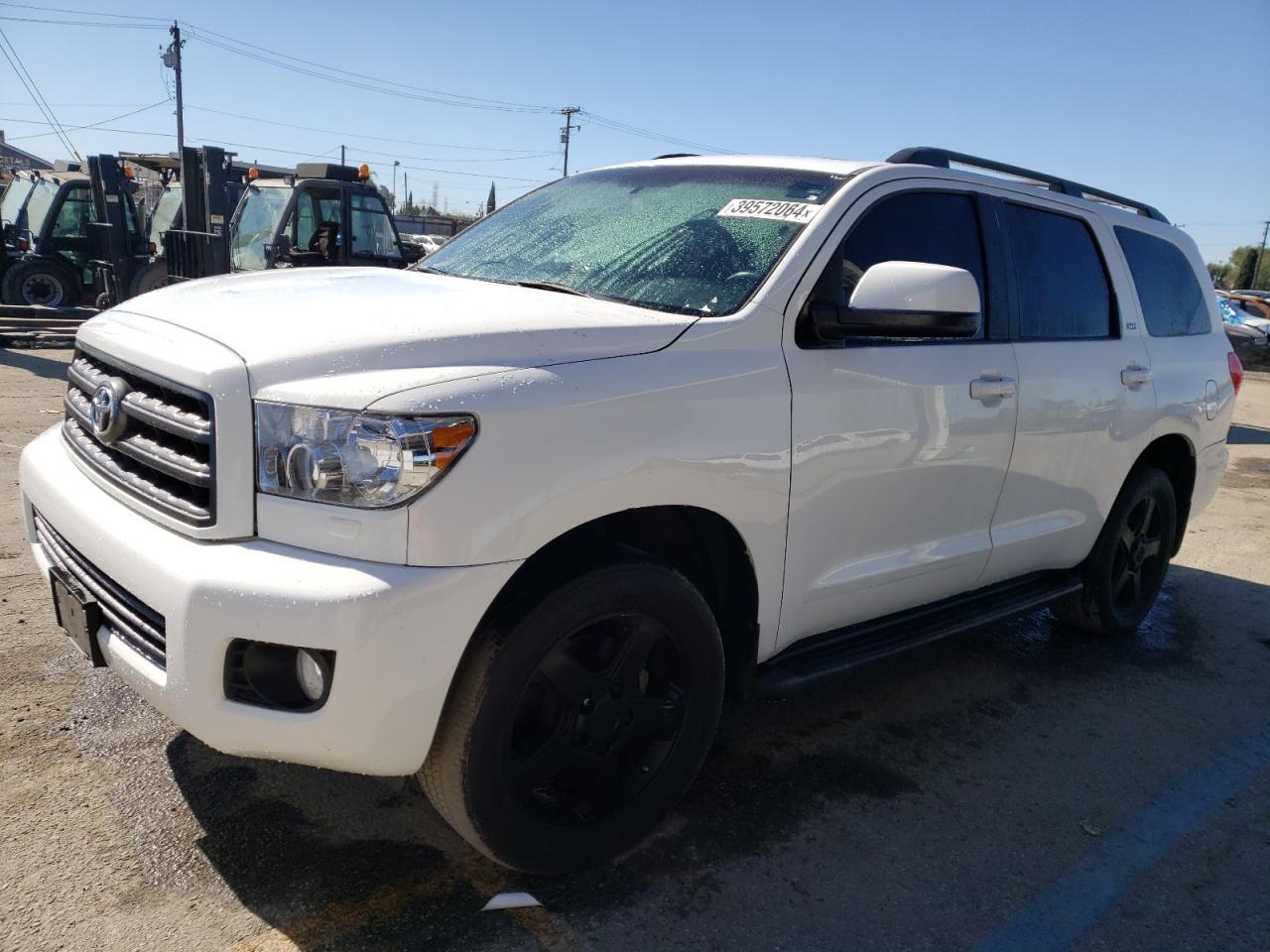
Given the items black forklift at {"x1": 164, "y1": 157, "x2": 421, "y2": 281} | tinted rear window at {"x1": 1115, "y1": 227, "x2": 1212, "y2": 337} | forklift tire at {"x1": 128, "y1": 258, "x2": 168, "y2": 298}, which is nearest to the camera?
tinted rear window at {"x1": 1115, "y1": 227, "x2": 1212, "y2": 337}

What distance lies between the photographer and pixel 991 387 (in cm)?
353

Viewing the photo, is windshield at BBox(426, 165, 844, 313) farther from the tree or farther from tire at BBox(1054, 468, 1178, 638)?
the tree

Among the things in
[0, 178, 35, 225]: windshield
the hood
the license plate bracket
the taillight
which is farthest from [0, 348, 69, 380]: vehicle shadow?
the taillight

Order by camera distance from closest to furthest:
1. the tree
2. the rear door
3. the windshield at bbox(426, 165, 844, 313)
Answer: the windshield at bbox(426, 165, 844, 313) < the rear door < the tree

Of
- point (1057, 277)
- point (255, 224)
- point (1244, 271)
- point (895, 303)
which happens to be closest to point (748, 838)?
point (895, 303)

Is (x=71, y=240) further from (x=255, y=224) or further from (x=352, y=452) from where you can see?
(x=352, y=452)

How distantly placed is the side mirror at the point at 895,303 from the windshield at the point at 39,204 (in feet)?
55.5

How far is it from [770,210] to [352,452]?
1655mm

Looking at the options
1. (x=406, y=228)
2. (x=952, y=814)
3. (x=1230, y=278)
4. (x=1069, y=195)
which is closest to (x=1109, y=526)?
(x=1069, y=195)

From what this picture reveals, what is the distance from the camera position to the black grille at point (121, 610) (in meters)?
2.31

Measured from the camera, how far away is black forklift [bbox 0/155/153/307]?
14.8 metres

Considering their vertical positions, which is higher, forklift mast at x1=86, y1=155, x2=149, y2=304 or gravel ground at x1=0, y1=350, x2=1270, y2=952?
forklift mast at x1=86, y1=155, x2=149, y2=304

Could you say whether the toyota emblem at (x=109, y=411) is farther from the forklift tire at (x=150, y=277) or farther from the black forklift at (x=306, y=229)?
the forklift tire at (x=150, y=277)

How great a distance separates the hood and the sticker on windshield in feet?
1.93
